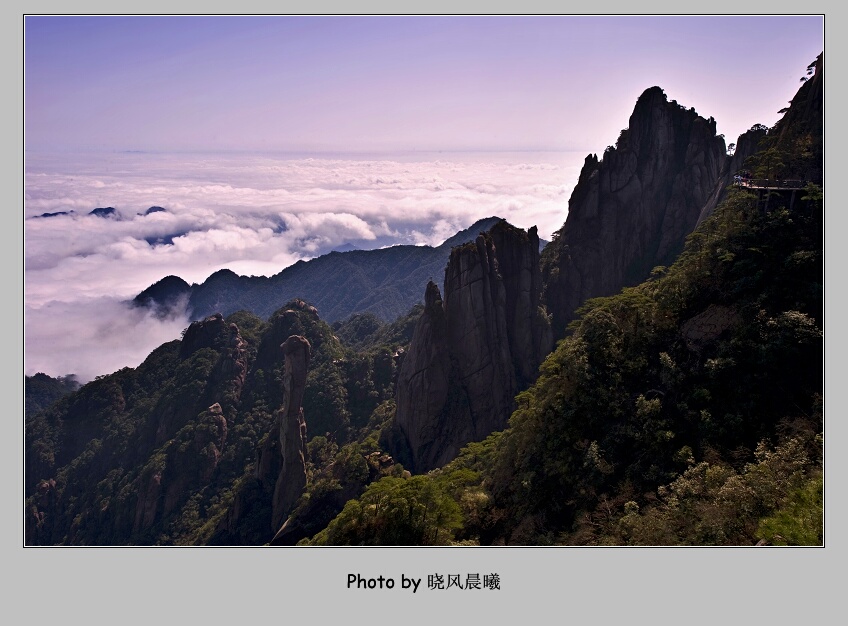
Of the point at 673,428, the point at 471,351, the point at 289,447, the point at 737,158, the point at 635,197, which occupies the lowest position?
the point at 289,447

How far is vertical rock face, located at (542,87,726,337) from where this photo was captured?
5734 cm

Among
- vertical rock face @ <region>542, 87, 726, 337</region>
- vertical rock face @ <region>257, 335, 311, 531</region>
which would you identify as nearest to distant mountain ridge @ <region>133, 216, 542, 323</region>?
vertical rock face @ <region>542, 87, 726, 337</region>

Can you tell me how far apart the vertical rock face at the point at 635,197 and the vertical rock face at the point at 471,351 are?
5189 mm

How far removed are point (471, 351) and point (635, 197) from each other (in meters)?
23.7

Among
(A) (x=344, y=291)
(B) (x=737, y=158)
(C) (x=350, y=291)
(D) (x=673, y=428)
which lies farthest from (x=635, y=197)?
(A) (x=344, y=291)

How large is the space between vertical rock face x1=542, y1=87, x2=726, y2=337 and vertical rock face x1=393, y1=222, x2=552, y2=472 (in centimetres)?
519

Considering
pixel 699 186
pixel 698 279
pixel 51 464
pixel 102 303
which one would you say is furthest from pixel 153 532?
pixel 102 303

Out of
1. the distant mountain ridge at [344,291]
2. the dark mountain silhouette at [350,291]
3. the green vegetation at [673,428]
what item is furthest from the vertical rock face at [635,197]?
the dark mountain silhouette at [350,291]

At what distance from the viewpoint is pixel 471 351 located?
2063 inches

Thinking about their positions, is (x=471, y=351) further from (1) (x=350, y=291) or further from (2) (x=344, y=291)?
(2) (x=344, y=291)

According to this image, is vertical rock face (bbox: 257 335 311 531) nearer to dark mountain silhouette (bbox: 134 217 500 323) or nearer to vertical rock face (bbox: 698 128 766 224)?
vertical rock face (bbox: 698 128 766 224)

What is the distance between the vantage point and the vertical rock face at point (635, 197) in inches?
2258

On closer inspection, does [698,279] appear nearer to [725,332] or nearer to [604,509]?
[725,332]

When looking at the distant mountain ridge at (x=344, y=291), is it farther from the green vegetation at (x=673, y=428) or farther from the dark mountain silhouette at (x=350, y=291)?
the green vegetation at (x=673, y=428)
